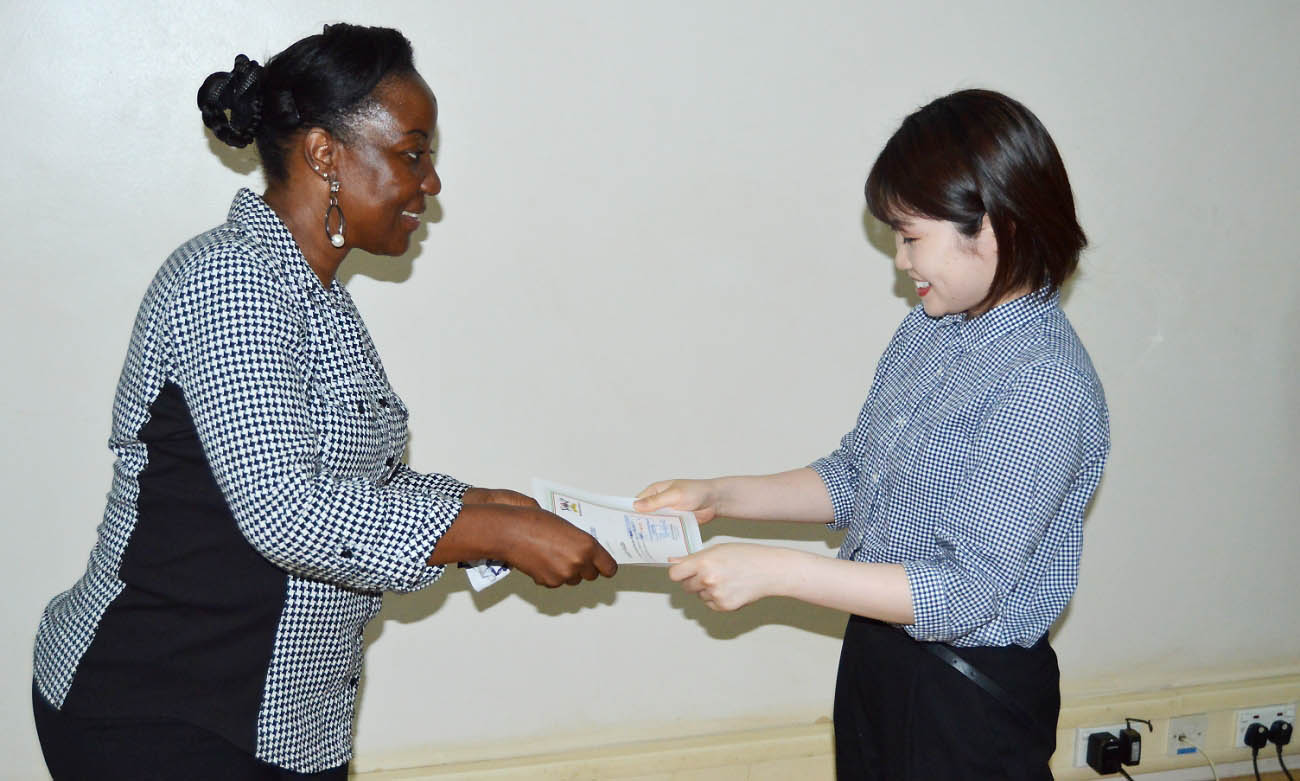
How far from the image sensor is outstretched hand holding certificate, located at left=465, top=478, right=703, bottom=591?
165 cm

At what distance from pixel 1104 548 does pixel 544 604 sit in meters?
1.42

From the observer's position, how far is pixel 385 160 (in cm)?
156

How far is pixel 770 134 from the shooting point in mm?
2449

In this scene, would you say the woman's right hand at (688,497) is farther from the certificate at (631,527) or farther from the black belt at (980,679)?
the black belt at (980,679)

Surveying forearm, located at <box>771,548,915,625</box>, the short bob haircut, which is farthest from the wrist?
the short bob haircut

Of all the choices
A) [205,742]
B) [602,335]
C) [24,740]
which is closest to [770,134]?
[602,335]

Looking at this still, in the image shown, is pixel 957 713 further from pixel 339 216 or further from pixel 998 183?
pixel 339 216

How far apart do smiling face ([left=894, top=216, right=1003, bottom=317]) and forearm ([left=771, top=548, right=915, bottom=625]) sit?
38 centimetres

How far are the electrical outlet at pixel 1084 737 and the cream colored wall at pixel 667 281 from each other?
115mm

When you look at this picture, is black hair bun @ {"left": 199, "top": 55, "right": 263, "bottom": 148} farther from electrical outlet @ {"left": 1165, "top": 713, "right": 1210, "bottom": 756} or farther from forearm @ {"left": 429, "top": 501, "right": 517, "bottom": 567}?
electrical outlet @ {"left": 1165, "top": 713, "right": 1210, "bottom": 756}

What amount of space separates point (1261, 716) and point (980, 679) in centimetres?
190

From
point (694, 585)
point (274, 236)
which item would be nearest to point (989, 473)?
point (694, 585)

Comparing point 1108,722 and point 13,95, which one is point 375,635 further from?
point 1108,722

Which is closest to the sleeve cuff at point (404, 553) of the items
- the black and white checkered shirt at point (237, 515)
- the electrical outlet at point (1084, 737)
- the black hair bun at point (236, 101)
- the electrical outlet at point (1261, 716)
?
the black and white checkered shirt at point (237, 515)
